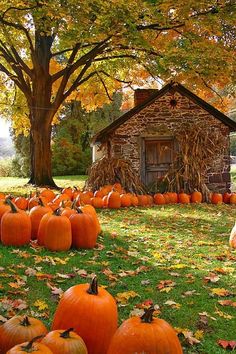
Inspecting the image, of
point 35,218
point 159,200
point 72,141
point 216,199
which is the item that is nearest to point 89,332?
point 35,218

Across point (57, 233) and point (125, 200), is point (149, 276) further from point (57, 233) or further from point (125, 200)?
point (125, 200)

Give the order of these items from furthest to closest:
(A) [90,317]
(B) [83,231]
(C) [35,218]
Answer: (C) [35,218] → (B) [83,231] → (A) [90,317]

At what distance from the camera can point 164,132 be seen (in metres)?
17.6

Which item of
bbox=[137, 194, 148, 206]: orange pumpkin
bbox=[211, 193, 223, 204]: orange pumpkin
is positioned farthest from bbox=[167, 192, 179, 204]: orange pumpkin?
bbox=[211, 193, 223, 204]: orange pumpkin

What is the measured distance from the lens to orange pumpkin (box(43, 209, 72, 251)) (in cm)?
644

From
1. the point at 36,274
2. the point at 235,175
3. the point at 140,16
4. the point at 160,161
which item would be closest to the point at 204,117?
the point at 160,161

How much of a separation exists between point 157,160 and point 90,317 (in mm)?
14796

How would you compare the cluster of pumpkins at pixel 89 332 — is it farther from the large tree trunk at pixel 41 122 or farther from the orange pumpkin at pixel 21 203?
the large tree trunk at pixel 41 122

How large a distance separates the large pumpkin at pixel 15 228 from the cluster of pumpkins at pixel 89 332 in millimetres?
3402

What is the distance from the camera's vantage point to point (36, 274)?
16.7 ft

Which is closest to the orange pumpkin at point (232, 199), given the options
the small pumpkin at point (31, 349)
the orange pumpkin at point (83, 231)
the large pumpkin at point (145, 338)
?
the orange pumpkin at point (83, 231)

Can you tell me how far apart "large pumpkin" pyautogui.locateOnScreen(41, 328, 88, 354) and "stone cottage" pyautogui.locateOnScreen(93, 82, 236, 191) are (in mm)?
14919

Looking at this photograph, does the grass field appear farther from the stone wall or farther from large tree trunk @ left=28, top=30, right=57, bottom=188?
large tree trunk @ left=28, top=30, right=57, bottom=188

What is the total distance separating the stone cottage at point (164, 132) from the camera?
17.5 meters
